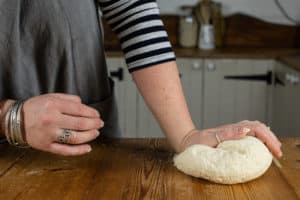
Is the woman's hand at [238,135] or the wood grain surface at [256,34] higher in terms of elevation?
the woman's hand at [238,135]

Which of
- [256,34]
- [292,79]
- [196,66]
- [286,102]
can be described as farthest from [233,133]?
[256,34]

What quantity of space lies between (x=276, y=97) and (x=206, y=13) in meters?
0.55

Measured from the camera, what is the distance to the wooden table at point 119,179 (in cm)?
59

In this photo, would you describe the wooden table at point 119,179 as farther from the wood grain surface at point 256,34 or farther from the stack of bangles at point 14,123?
the wood grain surface at point 256,34

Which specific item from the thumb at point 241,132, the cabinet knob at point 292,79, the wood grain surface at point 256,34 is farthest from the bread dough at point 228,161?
the wood grain surface at point 256,34

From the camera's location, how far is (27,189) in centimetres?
60

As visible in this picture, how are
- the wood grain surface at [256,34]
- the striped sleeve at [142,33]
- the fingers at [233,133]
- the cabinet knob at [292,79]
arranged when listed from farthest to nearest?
the wood grain surface at [256,34] → the cabinet knob at [292,79] → the striped sleeve at [142,33] → the fingers at [233,133]

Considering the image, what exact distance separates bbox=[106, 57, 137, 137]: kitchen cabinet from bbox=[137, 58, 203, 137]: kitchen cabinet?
29 millimetres

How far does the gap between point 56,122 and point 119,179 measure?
0.35 feet

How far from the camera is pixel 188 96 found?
2344 mm

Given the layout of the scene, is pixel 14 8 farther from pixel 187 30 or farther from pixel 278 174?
pixel 187 30

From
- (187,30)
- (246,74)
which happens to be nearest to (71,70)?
(246,74)

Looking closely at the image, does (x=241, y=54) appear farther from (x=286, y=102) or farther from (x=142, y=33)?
(x=142, y=33)

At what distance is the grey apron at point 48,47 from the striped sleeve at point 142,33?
2.1 inches
